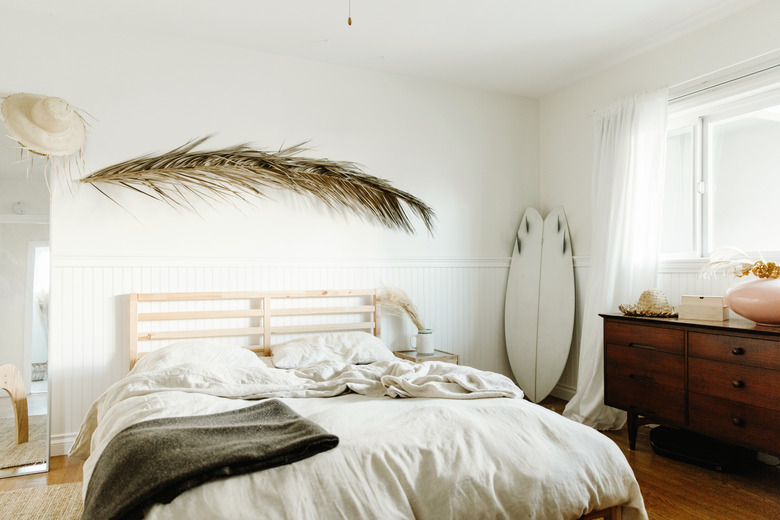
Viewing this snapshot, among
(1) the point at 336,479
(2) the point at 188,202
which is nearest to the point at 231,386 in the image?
(1) the point at 336,479

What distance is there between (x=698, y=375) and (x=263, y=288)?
2512mm

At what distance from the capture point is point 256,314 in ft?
10.8

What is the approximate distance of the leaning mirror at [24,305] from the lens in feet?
9.14

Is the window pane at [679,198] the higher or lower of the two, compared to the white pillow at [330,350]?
higher

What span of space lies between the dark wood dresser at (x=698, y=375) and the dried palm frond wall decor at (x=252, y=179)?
65.0 inches

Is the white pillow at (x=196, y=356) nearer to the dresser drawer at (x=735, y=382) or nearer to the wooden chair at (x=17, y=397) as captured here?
the wooden chair at (x=17, y=397)

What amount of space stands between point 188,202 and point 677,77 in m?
3.09

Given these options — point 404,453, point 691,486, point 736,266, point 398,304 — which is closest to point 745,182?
point 736,266

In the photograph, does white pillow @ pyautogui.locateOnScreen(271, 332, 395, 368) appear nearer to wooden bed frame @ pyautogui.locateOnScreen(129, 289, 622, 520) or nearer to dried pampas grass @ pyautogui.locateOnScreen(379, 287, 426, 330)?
wooden bed frame @ pyautogui.locateOnScreen(129, 289, 622, 520)

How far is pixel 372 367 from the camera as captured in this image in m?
2.47

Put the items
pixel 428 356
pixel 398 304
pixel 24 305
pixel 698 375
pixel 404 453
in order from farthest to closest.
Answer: pixel 398 304 < pixel 428 356 < pixel 24 305 < pixel 698 375 < pixel 404 453

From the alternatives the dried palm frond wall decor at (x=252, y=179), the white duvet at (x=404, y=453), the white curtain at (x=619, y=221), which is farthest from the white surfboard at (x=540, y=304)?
the white duvet at (x=404, y=453)

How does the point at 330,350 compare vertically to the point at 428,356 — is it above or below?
above

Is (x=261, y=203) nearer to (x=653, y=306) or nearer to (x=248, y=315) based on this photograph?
(x=248, y=315)
